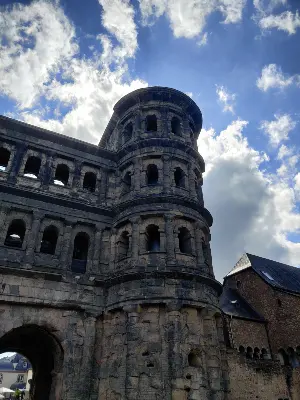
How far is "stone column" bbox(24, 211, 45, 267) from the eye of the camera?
46.2ft

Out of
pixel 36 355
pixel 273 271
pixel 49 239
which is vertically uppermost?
pixel 273 271

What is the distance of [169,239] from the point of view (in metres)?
14.7

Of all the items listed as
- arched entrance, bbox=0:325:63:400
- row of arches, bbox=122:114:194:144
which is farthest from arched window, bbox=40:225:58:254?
row of arches, bbox=122:114:194:144

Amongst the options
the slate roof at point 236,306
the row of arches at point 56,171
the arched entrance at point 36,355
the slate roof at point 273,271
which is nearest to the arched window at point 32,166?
the row of arches at point 56,171

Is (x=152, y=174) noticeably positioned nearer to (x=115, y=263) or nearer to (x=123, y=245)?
(x=123, y=245)

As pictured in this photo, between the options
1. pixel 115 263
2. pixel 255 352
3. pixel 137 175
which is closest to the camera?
pixel 115 263

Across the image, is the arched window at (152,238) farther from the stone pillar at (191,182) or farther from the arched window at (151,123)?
the arched window at (151,123)

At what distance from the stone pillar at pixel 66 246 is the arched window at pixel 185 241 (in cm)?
535

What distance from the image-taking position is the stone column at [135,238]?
1449 cm

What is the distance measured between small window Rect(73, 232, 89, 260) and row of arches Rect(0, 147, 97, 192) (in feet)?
9.50

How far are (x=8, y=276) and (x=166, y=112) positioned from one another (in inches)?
490

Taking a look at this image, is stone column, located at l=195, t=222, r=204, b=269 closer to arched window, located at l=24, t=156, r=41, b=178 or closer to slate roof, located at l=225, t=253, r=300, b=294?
arched window, located at l=24, t=156, r=41, b=178

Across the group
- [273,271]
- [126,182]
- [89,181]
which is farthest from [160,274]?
[273,271]

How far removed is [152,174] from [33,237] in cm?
717
